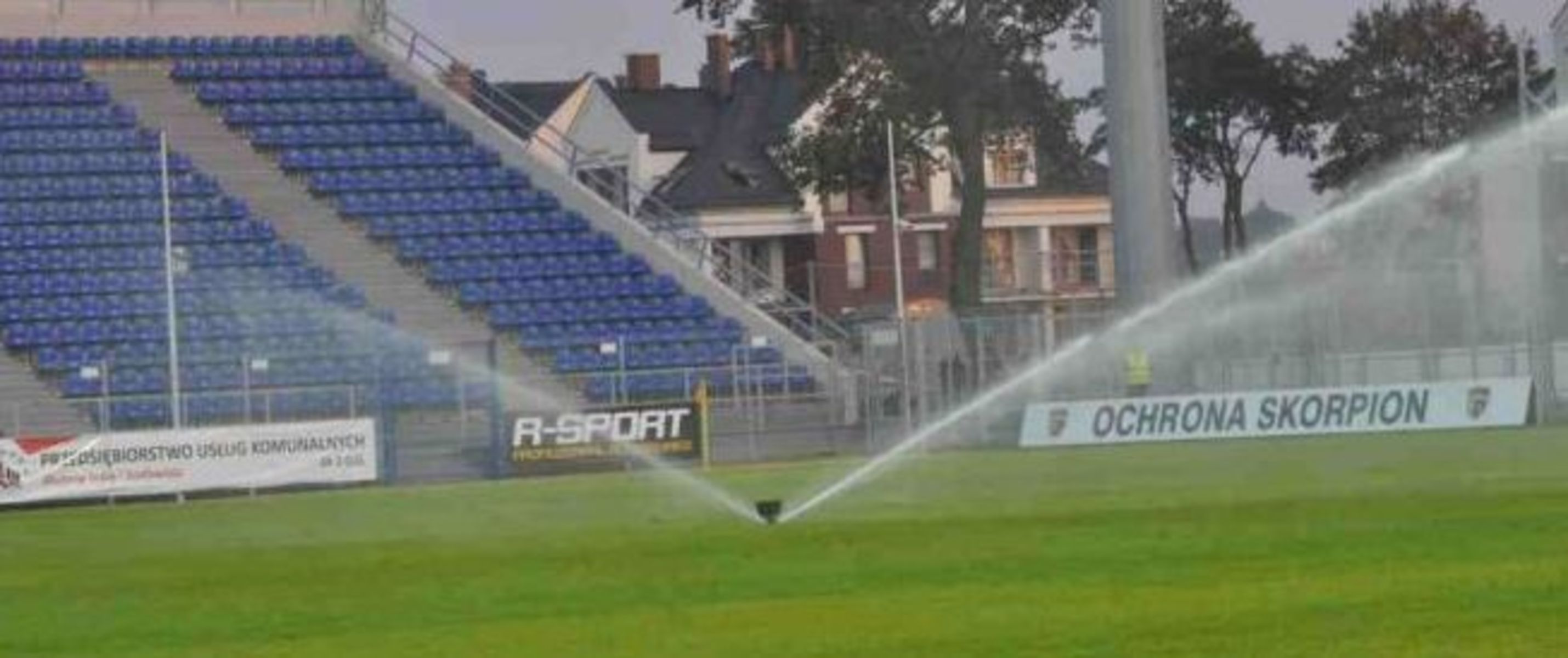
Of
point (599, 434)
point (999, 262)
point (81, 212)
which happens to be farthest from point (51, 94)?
point (999, 262)

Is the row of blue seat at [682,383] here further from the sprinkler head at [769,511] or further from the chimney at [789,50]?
the sprinkler head at [769,511]

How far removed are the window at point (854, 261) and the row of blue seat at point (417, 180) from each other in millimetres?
29859

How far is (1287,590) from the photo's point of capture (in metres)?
19.4

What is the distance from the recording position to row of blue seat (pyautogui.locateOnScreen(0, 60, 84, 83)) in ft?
216

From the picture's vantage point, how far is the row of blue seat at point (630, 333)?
62625mm

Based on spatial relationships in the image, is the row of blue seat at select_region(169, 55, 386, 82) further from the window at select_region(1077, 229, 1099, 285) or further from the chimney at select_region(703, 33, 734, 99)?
the chimney at select_region(703, 33, 734, 99)

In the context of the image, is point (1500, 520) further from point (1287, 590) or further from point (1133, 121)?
point (1133, 121)

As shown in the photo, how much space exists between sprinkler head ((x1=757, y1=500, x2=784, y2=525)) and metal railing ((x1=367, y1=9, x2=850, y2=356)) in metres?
28.6

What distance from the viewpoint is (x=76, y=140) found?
63.9 meters

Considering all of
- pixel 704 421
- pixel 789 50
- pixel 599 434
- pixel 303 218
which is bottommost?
pixel 599 434

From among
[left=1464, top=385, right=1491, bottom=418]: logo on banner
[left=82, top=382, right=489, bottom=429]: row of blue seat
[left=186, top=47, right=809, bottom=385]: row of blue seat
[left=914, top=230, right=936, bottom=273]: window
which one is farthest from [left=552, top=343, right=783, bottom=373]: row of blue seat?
[left=914, top=230, right=936, bottom=273]: window

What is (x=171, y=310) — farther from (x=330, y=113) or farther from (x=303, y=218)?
(x=330, y=113)

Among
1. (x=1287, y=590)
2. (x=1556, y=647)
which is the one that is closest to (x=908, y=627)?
(x=1287, y=590)

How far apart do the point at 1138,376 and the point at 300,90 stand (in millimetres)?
24493
